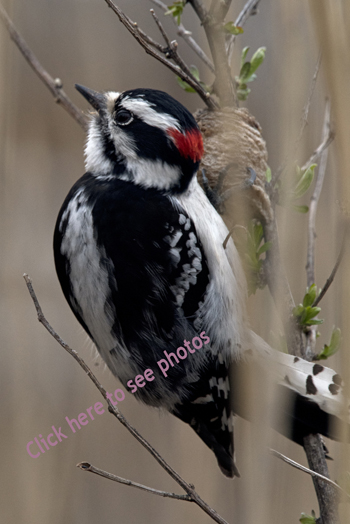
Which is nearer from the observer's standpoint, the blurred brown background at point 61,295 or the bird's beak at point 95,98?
the blurred brown background at point 61,295

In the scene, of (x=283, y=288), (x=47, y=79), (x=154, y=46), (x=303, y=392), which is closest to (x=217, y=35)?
(x=154, y=46)

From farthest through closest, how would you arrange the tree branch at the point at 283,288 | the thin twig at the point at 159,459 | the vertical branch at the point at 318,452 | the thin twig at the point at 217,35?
→ the thin twig at the point at 217,35 < the tree branch at the point at 283,288 < the vertical branch at the point at 318,452 < the thin twig at the point at 159,459

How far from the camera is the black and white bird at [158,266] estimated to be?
154 cm

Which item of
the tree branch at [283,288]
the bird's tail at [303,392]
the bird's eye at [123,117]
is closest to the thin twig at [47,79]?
the bird's eye at [123,117]

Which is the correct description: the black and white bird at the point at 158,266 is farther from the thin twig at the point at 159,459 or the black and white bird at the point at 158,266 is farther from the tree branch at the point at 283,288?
the thin twig at the point at 159,459

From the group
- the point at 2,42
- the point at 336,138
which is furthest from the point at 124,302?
the point at 336,138

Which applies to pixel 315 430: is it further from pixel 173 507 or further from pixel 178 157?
pixel 173 507

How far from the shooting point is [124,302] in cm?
155

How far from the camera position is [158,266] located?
155 cm

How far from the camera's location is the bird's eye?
5.24ft

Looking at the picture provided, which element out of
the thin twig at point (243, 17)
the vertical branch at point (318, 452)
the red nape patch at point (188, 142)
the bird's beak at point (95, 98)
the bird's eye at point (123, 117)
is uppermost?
the thin twig at point (243, 17)

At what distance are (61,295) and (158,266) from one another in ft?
5.16

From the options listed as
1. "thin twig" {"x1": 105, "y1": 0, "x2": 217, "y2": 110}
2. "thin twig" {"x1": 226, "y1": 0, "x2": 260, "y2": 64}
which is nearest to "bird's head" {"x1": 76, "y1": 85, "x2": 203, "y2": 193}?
"thin twig" {"x1": 105, "y1": 0, "x2": 217, "y2": 110}

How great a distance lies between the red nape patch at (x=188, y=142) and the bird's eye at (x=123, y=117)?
146 millimetres
